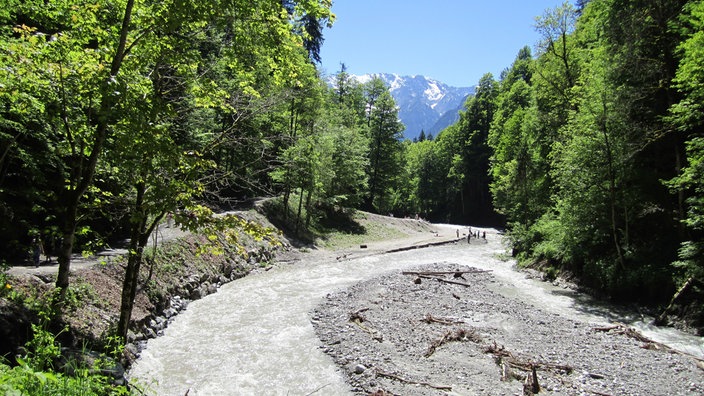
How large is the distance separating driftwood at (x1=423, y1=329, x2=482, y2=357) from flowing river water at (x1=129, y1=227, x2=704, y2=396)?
368 centimetres

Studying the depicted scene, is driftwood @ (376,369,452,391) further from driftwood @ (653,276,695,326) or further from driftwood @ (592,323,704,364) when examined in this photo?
driftwood @ (653,276,695,326)

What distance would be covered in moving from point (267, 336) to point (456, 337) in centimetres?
636

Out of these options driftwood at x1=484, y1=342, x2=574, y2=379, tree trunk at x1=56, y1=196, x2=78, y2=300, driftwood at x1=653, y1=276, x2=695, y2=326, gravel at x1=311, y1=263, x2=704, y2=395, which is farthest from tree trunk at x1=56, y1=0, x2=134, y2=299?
driftwood at x1=653, y1=276, x2=695, y2=326

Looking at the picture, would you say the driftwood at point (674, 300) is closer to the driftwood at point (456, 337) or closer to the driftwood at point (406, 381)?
the driftwood at point (456, 337)

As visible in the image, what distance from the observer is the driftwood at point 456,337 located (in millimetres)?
13075

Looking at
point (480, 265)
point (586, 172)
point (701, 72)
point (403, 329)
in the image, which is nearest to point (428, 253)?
point (480, 265)

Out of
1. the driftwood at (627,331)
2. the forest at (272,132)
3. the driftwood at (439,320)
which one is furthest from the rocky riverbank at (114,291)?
the driftwood at (627,331)

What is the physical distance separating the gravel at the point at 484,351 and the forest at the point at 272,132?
518 cm

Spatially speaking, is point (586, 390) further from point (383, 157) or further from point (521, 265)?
point (383, 157)

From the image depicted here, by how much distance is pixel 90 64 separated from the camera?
17.3 ft

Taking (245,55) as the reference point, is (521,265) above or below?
below

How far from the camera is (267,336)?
44.3ft

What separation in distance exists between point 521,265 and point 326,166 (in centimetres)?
1881

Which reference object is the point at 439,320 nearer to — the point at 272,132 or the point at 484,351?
the point at 484,351
